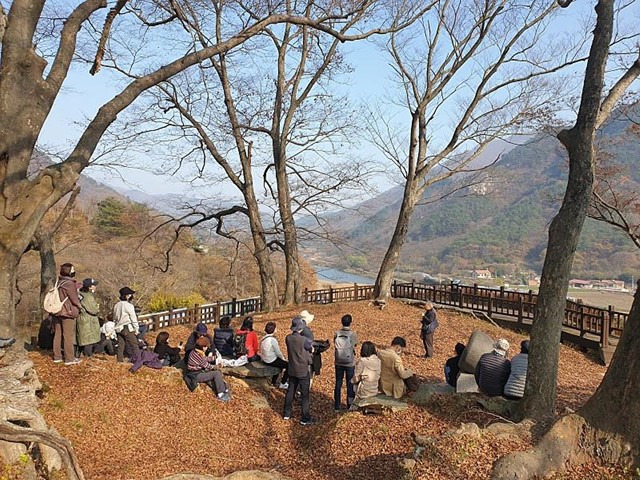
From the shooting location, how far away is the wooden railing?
14.2 m

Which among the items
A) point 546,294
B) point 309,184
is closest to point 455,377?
point 546,294

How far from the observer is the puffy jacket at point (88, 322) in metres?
8.10

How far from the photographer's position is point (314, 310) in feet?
59.6

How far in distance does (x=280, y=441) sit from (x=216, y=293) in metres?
22.8

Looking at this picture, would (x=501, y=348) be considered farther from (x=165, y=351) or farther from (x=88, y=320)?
(x=88, y=320)

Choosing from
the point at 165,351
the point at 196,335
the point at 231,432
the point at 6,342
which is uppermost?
the point at 6,342

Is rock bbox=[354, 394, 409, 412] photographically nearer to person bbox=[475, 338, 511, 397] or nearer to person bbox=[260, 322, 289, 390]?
person bbox=[475, 338, 511, 397]

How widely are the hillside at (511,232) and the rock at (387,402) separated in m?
40.4

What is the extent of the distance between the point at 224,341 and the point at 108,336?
86.2 inches

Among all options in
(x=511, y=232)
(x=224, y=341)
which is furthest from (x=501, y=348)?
(x=511, y=232)

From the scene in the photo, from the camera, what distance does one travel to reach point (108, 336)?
29.6 feet

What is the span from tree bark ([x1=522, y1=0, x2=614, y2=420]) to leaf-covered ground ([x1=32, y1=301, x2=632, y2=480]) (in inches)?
34.6

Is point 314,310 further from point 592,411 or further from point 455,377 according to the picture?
point 592,411

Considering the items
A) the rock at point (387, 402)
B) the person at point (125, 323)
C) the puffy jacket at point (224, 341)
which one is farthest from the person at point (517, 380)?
the person at point (125, 323)
